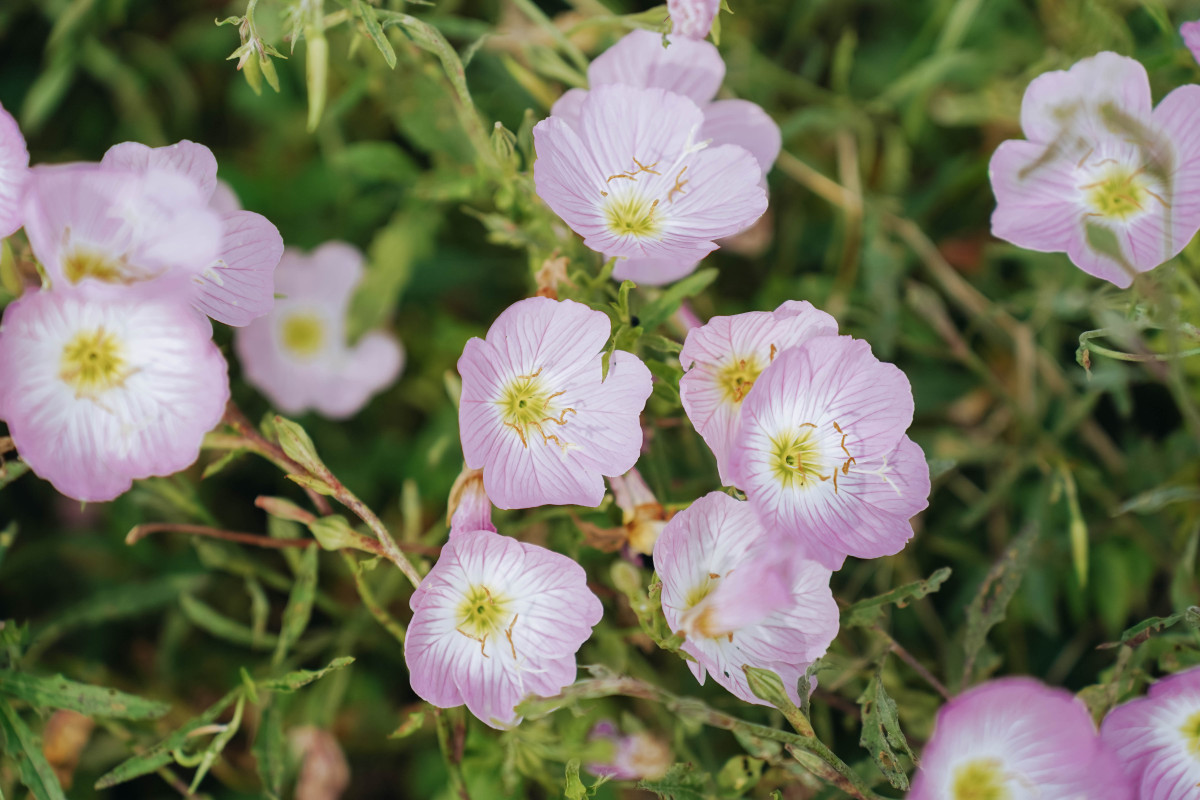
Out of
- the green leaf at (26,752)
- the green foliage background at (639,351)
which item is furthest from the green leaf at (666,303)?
the green leaf at (26,752)

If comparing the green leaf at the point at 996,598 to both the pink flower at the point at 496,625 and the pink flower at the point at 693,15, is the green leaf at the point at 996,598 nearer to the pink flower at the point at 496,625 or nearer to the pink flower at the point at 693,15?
the pink flower at the point at 496,625

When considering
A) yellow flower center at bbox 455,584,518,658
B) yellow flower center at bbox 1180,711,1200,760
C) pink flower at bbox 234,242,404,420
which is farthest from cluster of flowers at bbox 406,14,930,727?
pink flower at bbox 234,242,404,420

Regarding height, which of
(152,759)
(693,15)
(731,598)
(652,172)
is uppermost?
(693,15)

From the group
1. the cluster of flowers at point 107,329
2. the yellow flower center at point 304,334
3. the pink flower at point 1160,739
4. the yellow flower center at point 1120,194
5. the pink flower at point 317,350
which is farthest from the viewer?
the yellow flower center at point 304,334

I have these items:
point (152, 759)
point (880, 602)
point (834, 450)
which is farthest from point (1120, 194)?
point (152, 759)

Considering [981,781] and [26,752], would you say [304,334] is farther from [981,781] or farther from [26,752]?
[981,781]
